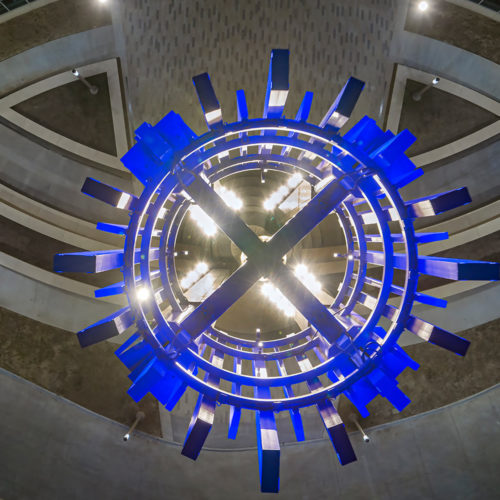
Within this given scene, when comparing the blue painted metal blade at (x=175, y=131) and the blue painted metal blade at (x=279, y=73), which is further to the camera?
the blue painted metal blade at (x=175, y=131)

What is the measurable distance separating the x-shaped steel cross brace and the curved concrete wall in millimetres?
6864

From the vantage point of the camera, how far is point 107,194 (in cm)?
633

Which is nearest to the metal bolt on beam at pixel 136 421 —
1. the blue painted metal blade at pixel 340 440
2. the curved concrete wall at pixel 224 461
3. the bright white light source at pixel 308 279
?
the curved concrete wall at pixel 224 461

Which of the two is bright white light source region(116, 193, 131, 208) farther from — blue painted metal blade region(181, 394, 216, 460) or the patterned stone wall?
the patterned stone wall

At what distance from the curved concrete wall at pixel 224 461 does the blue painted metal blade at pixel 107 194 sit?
8452 millimetres

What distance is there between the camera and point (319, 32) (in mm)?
10742

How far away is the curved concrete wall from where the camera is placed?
1080 cm

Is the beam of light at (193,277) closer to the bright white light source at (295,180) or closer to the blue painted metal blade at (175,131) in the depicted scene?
the bright white light source at (295,180)

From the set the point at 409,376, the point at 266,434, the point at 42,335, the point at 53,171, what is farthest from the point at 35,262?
the point at 409,376

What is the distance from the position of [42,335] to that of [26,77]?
9031mm

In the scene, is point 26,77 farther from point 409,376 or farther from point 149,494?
point 409,376

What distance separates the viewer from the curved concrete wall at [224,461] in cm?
1080

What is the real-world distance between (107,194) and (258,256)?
3136mm

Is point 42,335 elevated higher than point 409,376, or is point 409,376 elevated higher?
point 409,376
